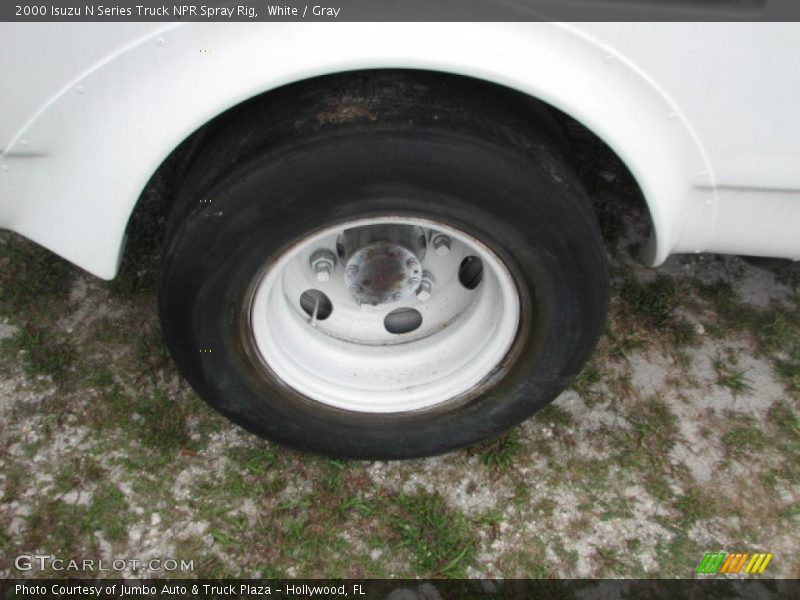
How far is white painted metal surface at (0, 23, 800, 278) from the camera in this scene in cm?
135

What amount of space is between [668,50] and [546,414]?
4.09ft

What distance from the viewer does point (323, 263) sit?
196cm

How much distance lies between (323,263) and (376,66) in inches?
27.2

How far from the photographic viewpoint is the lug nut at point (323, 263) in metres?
1.96

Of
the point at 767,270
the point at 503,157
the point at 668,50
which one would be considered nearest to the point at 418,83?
the point at 503,157

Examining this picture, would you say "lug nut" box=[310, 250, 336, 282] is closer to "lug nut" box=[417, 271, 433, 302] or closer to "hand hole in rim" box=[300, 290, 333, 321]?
"hand hole in rim" box=[300, 290, 333, 321]

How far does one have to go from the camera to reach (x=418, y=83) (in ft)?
5.04

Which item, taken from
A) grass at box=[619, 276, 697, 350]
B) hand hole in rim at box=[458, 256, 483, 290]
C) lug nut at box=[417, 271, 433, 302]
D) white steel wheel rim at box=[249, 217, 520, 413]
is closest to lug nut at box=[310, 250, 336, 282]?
white steel wheel rim at box=[249, 217, 520, 413]

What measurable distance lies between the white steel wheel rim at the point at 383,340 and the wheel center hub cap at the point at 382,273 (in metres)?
0.05

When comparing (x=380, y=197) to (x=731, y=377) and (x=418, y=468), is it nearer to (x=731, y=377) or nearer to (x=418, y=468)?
(x=418, y=468)

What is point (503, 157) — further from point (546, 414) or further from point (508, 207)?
point (546, 414)

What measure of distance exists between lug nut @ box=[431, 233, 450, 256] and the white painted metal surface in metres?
0.58

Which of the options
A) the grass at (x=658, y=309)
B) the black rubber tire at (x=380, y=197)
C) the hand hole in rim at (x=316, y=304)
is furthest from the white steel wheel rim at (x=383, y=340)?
the grass at (x=658, y=309)

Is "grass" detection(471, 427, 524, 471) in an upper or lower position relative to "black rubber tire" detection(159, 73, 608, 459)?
lower
